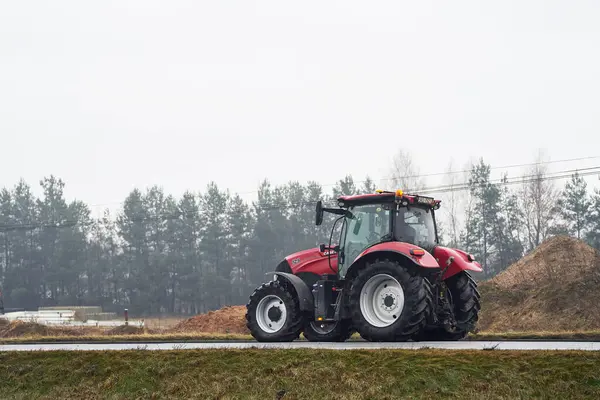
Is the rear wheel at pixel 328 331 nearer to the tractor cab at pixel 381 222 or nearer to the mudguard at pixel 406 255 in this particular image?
the tractor cab at pixel 381 222

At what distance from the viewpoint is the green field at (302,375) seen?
9367 mm

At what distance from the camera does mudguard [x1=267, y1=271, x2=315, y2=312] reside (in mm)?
15602

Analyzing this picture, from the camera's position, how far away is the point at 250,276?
7788 centimetres

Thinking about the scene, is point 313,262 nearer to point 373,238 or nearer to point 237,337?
point 373,238

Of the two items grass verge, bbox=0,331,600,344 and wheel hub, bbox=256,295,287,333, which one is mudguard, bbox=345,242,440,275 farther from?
grass verge, bbox=0,331,600,344

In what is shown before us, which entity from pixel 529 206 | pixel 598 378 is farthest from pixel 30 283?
pixel 598 378

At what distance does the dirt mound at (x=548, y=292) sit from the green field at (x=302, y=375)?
64.2 ft

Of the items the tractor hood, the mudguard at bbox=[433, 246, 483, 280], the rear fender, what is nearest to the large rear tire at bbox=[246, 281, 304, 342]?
the tractor hood

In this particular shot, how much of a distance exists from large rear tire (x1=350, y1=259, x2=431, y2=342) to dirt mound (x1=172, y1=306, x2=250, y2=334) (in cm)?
1767

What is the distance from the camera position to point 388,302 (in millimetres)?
14438

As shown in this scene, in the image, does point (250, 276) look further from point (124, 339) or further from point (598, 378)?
point (598, 378)

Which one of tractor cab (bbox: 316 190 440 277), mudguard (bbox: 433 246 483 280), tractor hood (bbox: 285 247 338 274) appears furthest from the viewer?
tractor hood (bbox: 285 247 338 274)

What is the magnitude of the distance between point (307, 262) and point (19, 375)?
579cm

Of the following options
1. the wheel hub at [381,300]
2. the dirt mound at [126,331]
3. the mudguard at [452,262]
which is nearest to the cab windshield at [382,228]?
the mudguard at [452,262]
